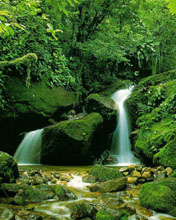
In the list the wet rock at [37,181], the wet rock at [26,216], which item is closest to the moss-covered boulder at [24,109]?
the wet rock at [37,181]

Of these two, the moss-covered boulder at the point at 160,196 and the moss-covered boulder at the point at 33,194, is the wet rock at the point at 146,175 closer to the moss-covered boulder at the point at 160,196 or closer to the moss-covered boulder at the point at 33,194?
the moss-covered boulder at the point at 160,196

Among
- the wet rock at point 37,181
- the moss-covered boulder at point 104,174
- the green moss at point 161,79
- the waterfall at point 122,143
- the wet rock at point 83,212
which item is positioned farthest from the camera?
the green moss at point 161,79

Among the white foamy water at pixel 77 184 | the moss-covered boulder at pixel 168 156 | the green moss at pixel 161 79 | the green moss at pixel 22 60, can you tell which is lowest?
the white foamy water at pixel 77 184

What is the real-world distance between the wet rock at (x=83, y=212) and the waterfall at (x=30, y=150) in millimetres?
5212

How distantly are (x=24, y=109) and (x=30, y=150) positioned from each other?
6.19 feet

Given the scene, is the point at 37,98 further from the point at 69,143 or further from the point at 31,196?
the point at 31,196

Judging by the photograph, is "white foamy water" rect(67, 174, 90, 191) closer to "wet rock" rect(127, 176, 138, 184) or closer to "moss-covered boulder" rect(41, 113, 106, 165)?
"wet rock" rect(127, 176, 138, 184)

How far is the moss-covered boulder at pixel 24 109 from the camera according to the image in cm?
850

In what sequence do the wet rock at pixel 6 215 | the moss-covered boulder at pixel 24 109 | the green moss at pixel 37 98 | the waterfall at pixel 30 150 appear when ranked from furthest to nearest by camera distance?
the green moss at pixel 37 98 → the moss-covered boulder at pixel 24 109 → the waterfall at pixel 30 150 → the wet rock at pixel 6 215

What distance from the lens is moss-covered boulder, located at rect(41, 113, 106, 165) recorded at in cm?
727

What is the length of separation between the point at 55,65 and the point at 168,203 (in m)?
8.94

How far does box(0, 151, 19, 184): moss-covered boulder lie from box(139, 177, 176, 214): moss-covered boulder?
2.77m

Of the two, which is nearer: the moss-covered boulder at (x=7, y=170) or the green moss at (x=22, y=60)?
the moss-covered boulder at (x=7, y=170)

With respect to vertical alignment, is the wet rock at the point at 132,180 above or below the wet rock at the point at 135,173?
below
